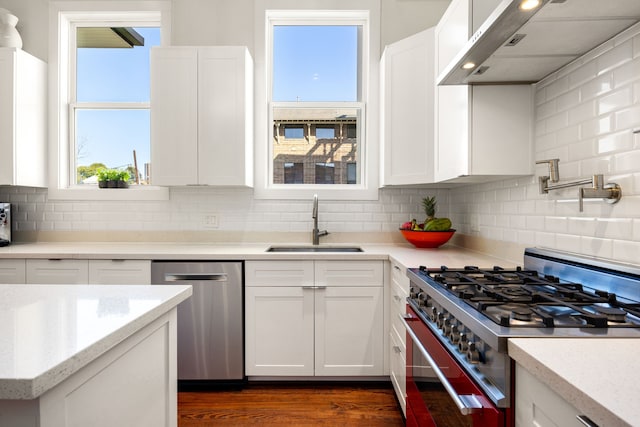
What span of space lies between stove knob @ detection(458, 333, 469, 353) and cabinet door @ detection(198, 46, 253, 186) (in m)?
1.98

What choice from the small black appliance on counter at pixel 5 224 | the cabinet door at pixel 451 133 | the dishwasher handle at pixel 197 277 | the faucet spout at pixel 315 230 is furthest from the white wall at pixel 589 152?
the small black appliance on counter at pixel 5 224

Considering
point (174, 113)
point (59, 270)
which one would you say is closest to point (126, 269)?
point (59, 270)

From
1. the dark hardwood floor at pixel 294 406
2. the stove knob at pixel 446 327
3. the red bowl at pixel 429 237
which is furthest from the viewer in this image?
the red bowl at pixel 429 237

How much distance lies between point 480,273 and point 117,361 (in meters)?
1.44

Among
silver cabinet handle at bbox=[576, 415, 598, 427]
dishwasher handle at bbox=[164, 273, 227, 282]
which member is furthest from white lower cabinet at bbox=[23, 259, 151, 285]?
silver cabinet handle at bbox=[576, 415, 598, 427]

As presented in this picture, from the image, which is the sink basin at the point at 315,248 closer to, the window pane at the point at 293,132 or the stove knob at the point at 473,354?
the window pane at the point at 293,132

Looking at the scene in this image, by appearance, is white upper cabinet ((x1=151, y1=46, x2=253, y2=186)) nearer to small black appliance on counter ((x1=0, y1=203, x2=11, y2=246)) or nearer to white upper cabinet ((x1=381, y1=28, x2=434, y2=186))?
white upper cabinet ((x1=381, y1=28, x2=434, y2=186))

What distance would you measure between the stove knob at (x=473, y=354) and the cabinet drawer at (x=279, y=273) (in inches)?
57.6

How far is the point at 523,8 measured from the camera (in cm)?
108

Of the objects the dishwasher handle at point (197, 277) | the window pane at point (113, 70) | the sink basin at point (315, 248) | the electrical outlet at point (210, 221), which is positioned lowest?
the dishwasher handle at point (197, 277)

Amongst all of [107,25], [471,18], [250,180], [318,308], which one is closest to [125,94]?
[107,25]

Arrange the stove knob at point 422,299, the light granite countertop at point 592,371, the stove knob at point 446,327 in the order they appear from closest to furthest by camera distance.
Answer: the light granite countertop at point 592,371, the stove knob at point 446,327, the stove knob at point 422,299

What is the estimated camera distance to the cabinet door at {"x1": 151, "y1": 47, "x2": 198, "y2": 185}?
265 centimetres

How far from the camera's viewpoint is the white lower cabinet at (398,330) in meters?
1.98
